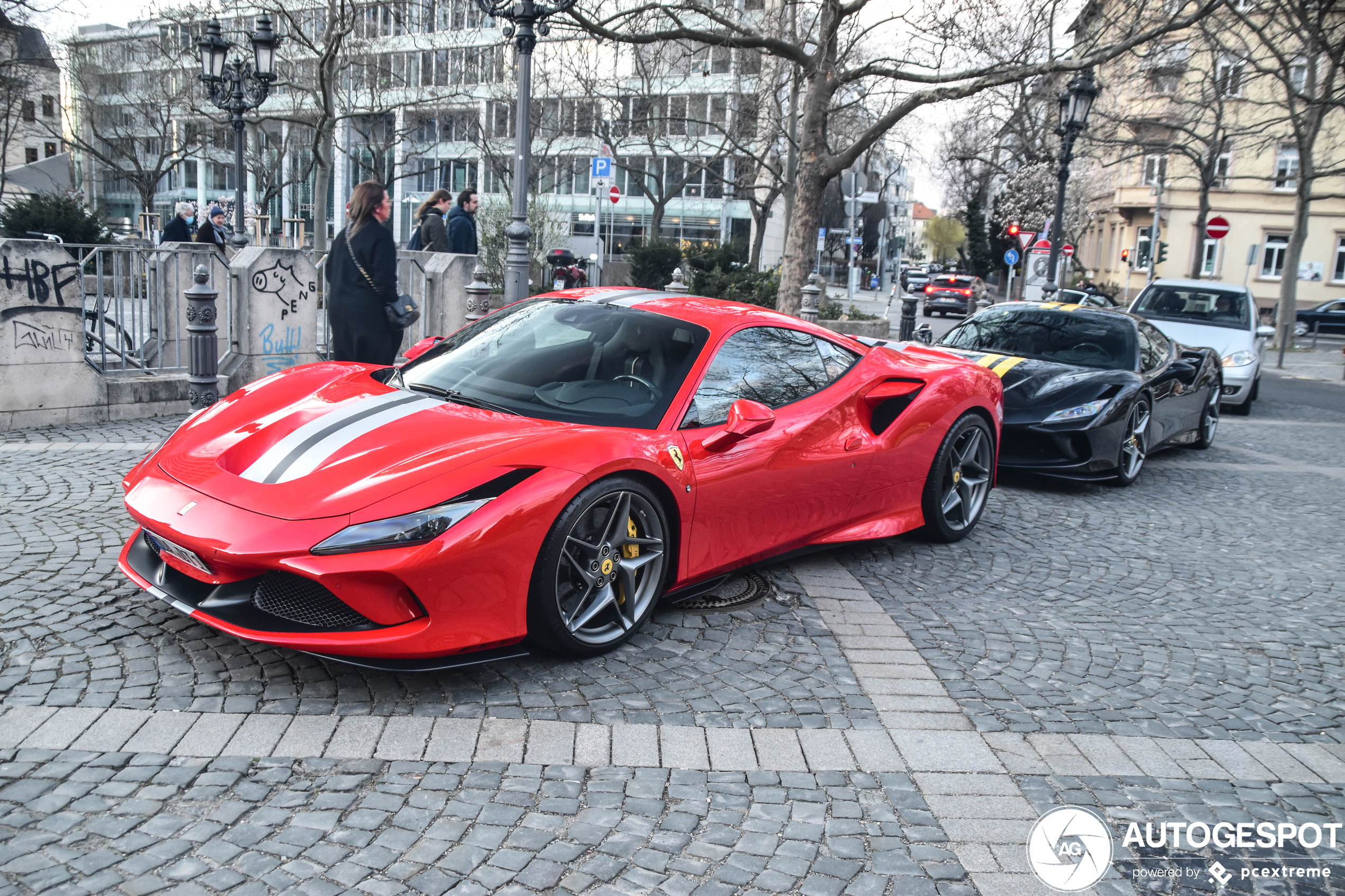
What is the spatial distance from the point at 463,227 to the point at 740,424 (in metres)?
8.27

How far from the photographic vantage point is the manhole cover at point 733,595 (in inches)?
185

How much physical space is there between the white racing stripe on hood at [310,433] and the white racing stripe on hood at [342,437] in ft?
0.06

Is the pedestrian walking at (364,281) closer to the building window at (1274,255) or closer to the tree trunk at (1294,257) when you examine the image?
the tree trunk at (1294,257)

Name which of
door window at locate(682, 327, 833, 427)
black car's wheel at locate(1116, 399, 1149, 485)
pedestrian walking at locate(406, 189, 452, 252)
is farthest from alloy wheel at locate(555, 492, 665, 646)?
pedestrian walking at locate(406, 189, 452, 252)

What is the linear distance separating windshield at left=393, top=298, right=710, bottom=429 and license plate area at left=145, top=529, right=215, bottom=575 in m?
1.23

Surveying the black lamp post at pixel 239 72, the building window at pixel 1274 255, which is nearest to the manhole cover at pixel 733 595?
the black lamp post at pixel 239 72

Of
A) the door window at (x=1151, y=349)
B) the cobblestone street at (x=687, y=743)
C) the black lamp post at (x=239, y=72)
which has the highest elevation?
the black lamp post at (x=239, y=72)

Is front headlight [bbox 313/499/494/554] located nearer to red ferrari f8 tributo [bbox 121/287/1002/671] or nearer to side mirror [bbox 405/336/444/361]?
red ferrari f8 tributo [bbox 121/287/1002/671]

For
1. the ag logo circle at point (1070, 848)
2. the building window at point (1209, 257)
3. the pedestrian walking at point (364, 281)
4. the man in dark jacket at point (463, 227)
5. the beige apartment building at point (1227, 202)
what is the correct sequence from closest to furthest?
the ag logo circle at point (1070, 848) < the pedestrian walking at point (364, 281) < the man in dark jacket at point (463, 227) < the beige apartment building at point (1227, 202) < the building window at point (1209, 257)

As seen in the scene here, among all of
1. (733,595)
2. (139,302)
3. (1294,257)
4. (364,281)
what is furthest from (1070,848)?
(1294,257)

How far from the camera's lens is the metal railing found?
7828 millimetres

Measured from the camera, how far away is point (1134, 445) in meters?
8.18

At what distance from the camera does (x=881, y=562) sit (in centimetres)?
564

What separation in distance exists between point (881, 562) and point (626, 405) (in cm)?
211
